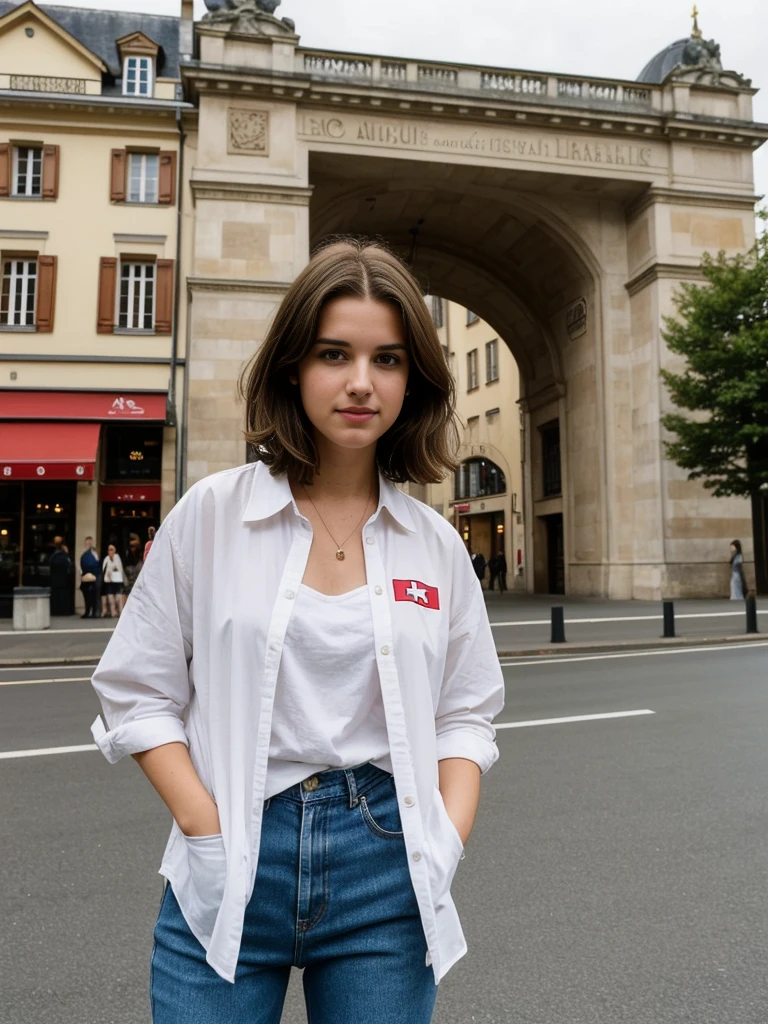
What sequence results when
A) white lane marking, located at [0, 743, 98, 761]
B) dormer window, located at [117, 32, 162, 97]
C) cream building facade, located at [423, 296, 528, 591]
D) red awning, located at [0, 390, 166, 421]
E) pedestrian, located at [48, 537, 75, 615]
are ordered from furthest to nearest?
1. cream building facade, located at [423, 296, 528, 591]
2. dormer window, located at [117, 32, 162, 97]
3. red awning, located at [0, 390, 166, 421]
4. pedestrian, located at [48, 537, 75, 615]
5. white lane marking, located at [0, 743, 98, 761]

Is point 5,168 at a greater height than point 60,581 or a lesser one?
greater

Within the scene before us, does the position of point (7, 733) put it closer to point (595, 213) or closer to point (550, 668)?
point (550, 668)

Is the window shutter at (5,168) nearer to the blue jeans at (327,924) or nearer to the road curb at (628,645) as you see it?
the road curb at (628,645)

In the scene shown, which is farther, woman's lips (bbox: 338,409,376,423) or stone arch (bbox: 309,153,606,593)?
stone arch (bbox: 309,153,606,593)

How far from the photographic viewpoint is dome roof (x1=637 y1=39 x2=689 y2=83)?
2814cm

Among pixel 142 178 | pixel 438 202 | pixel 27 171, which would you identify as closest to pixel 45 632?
pixel 142 178

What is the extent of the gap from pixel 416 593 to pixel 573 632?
15.1 m

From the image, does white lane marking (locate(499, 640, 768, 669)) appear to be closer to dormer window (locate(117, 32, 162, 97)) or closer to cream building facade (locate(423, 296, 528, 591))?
dormer window (locate(117, 32, 162, 97))

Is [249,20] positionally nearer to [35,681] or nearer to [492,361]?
[35,681]

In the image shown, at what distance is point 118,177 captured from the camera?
23.4 m

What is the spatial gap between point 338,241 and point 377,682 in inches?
33.3

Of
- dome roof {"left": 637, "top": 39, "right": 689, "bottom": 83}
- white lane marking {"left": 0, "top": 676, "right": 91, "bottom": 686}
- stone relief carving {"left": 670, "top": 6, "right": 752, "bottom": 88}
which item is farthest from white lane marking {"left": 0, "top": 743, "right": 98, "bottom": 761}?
dome roof {"left": 637, "top": 39, "right": 689, "bottom": 83}

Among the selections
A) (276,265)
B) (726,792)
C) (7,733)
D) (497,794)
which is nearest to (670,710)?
(726,792)

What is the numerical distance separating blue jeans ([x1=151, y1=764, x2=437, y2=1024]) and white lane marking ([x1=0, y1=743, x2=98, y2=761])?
5.51 m
